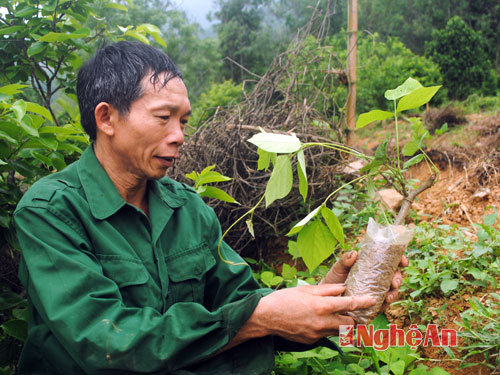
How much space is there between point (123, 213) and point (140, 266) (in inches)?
7.4

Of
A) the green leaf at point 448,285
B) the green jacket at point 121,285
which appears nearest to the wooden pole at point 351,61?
the green leaf at point 448,285

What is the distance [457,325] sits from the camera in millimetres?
1873

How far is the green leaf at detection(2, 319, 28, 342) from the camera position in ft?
5.23

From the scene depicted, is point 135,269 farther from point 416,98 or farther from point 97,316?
point 416,98

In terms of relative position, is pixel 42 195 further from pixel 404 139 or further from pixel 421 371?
pixel 404 139

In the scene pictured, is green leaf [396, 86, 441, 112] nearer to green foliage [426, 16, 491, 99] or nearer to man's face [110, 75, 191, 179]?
man's face [110, 75, 191, 179]

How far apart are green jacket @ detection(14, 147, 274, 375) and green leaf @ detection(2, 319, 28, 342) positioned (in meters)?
0.39

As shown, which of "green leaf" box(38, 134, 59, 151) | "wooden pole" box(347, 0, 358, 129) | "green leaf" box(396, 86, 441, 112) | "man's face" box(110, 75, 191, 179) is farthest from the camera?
"wooden pole" box(347, 0, 358, 129)

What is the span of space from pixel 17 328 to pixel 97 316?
0.73 m

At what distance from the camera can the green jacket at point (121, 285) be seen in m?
1.09

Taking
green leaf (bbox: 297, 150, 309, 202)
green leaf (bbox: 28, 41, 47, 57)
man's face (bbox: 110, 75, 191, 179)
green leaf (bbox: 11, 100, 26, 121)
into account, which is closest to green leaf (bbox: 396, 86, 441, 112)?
green leaf (bbox: 297, 150, 309, 202)

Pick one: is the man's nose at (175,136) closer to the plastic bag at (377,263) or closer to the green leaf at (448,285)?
the plastic bag at (377,263)

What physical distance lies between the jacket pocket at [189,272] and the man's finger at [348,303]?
1.57 ft

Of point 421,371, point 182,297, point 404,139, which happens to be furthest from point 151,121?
point 404,139
